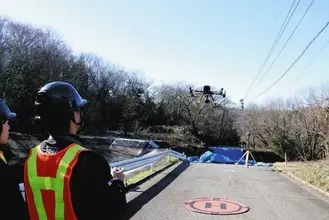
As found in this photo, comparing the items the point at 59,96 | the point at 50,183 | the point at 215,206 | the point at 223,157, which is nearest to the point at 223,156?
the point at 223,157

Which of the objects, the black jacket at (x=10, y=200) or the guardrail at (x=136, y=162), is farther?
the guardrail at (x=136, y=162)

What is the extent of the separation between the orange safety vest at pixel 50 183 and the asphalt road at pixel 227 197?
5.84 meters

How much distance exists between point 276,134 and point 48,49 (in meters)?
28.3

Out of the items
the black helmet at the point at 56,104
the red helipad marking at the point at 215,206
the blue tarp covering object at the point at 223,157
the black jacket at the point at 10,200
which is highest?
the black helmet at the point at 56,104

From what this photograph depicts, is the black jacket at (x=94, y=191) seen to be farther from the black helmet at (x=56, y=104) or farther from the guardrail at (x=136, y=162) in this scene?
the guardrail at (x=136, y=162)

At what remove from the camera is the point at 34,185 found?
2297 millimetres

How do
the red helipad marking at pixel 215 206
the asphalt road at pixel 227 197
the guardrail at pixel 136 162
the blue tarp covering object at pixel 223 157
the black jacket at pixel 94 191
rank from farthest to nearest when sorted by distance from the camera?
1. the blue tarp covering object at pixel 223 157
2. the guardrail at pixel 136 162
3. the red helipad marking at pixel 215 206
4. the asphalt road at pixel 227 197
5. the black jacket at pixel 94 191

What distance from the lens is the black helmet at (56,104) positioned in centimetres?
239

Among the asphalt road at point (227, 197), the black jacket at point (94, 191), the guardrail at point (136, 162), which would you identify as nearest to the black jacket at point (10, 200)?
the black jacket at point (94, 191)

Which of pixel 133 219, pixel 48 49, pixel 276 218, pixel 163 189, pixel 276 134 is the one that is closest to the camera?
pixel 133 219

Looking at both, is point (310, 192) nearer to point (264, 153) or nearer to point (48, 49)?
point (264, 153)

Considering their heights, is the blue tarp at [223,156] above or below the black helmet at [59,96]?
below

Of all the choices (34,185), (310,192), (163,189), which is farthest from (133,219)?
(310,192)

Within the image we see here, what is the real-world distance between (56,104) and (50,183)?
1.55ft
